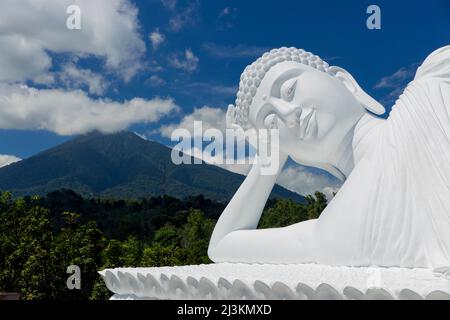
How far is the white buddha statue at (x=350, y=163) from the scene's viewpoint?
385 centimetres

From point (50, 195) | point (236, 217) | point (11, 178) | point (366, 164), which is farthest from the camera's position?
point (11, 178)

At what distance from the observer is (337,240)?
401cm

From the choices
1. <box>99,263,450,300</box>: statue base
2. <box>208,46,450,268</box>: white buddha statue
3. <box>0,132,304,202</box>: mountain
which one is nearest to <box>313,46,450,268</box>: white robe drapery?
<box>208,46,450,268</box>: white buddha statue

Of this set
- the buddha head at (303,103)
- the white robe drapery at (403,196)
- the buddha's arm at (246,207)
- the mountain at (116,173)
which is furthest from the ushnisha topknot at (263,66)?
the mountain at (116,173)

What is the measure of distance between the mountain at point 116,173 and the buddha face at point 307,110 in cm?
5643

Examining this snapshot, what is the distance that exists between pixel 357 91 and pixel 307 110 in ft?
2.18

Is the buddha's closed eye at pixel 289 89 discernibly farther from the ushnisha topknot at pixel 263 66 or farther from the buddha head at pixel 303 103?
the ushnisha topknot at pixel 263 66

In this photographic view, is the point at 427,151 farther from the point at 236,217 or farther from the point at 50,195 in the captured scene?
the point at 50,195

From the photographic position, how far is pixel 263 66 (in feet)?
16.8

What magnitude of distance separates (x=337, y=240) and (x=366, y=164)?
2.28 ft

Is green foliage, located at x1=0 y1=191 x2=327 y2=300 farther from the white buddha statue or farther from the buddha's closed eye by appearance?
the buddha's closed eye

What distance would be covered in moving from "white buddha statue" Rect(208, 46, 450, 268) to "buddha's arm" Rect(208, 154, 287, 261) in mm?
10

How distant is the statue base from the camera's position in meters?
2.71

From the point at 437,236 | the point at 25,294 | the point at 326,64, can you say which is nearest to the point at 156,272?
the point at 437,236
